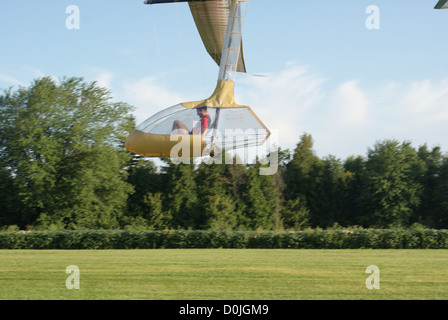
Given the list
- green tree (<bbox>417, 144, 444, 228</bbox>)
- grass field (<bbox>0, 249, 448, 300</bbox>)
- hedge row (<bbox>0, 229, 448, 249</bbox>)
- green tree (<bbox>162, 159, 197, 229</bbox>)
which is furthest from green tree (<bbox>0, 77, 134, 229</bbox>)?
green tree (<bbox>417, 144, 444, 228</bbox>)

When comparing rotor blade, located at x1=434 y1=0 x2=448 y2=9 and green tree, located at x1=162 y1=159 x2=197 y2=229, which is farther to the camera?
green tree, located at x1=162 y1=159 x2=197 y2=229

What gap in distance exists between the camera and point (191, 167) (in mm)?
52906

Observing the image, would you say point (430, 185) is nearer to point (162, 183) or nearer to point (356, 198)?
point (356, 198)

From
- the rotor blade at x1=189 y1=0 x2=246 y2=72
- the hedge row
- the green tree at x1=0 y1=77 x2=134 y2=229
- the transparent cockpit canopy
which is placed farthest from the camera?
the green tree at x1=0 y1=77 x2=134 y2=229

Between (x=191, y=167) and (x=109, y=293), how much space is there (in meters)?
40.8

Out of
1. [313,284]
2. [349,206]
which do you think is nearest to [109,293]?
[313,284]

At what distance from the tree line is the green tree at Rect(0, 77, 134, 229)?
91mm

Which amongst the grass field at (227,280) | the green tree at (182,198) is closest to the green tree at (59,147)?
the green tree at (182,198)

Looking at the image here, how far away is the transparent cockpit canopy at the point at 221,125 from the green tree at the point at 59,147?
36272mm

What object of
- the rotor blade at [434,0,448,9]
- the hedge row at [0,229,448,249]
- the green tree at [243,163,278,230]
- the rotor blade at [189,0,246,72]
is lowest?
the hedge row at [0,229,448,249]

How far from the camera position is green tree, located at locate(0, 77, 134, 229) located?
143ft

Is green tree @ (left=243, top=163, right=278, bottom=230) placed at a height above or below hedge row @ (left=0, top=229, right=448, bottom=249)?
above

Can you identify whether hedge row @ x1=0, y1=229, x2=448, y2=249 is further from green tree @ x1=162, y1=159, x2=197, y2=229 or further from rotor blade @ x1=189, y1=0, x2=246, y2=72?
rotor blade @ x1=189, y1=0, x2=246, y2=72

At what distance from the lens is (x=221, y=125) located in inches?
354
